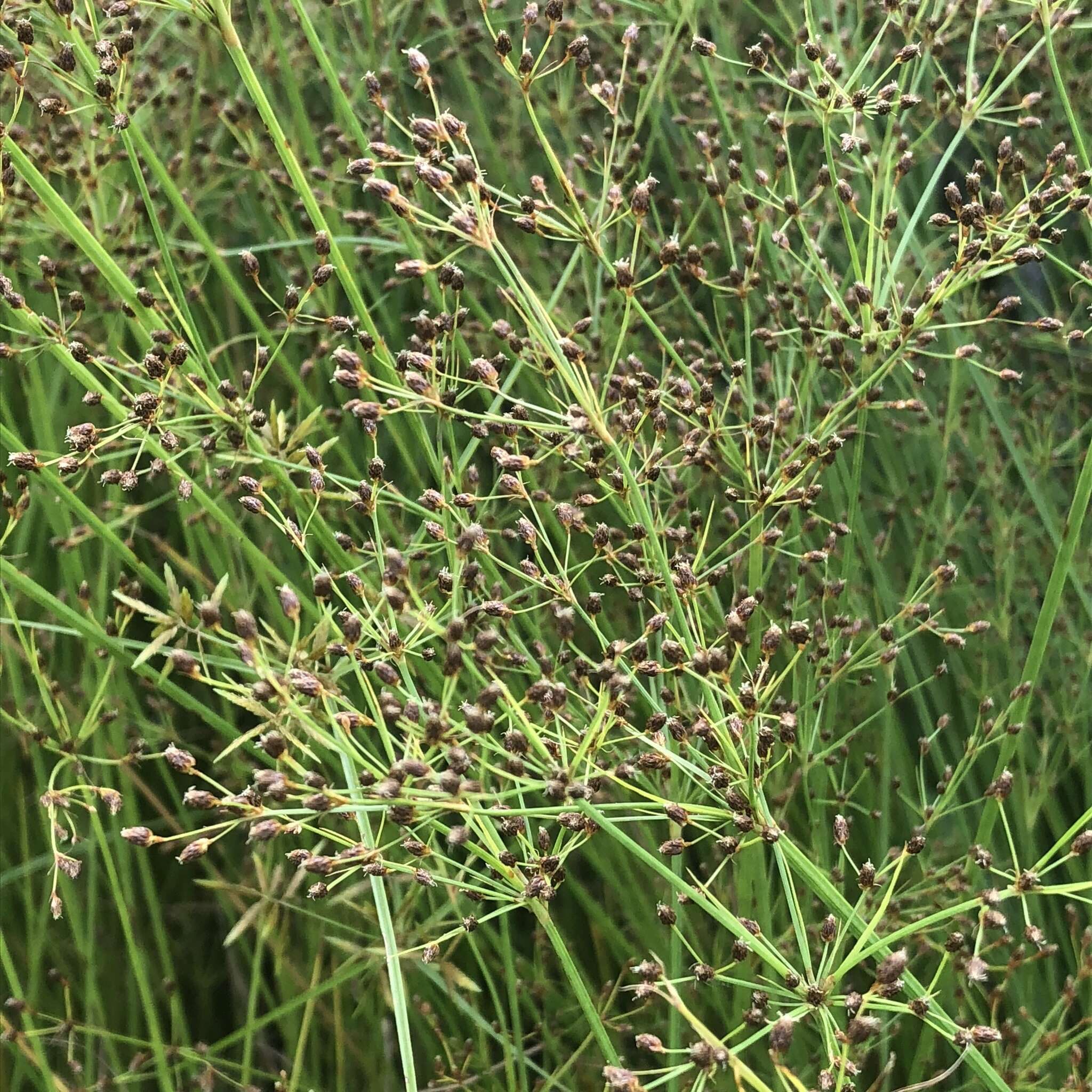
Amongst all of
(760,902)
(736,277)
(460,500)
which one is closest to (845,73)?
(736,277)

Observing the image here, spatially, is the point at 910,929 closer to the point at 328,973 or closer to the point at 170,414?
the point at 170,414

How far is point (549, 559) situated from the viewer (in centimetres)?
268

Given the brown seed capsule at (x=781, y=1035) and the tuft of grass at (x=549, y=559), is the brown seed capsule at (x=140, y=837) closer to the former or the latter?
the tuft of grass at (x=549, y=559)

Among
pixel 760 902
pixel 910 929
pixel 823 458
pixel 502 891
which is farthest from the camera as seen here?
pixel 760 902

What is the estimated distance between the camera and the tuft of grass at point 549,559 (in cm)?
158

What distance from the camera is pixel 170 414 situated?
243 centimetres

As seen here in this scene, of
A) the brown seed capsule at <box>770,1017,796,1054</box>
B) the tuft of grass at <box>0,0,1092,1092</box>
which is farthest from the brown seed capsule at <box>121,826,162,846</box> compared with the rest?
the brown seed capsule at <box>770,1017,796,1054</box>

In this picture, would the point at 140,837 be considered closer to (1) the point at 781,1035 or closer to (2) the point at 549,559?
(1) the point at 781,1035

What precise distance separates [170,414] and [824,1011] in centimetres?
164

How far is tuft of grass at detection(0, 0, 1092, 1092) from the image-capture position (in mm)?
1580

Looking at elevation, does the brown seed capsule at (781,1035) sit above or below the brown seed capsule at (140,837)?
below

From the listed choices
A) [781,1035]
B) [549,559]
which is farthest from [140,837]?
[549,559]

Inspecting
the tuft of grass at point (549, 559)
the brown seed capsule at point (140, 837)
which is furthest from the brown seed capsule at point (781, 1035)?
the brown seed capsule at point (140, 837)

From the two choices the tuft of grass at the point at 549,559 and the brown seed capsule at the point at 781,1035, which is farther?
the tuft of grass at the point at 549,559
